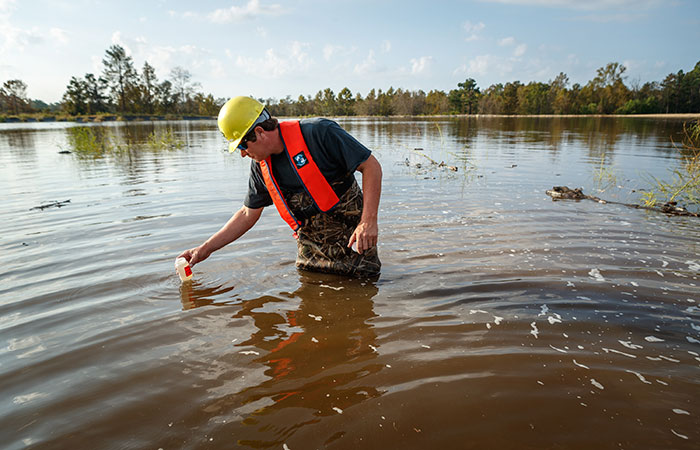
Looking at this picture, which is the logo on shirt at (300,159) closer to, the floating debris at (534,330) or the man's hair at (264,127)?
the man's hair at (264,127)

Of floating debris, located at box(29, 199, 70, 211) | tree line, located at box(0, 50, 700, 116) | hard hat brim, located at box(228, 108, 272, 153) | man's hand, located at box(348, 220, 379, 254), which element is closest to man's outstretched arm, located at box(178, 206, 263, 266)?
hard hat brim, located at box(228, 108, 272, 153)

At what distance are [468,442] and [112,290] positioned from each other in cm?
358

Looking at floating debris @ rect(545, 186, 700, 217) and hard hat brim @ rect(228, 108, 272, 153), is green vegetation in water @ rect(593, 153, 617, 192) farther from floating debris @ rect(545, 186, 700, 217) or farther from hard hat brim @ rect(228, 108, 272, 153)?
hard hat brim @ rect(228, 108, 272, 153)

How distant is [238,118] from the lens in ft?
9.81

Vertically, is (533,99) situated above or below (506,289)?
above

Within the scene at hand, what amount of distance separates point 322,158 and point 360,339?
1.64 m

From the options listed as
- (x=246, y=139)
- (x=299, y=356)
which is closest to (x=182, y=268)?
(x=246, y=139)

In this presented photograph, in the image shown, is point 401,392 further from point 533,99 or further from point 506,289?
point 533,99

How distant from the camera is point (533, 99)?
9694 centimetres

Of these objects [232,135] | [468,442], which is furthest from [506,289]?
[232,135]

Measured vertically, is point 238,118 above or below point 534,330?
above

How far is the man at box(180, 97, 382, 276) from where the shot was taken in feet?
10.3

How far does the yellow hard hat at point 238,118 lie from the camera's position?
9.78ft

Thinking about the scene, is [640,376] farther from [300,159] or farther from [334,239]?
[300,159]
